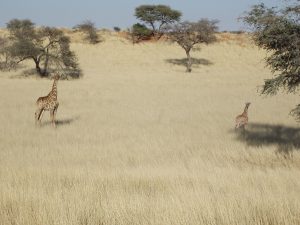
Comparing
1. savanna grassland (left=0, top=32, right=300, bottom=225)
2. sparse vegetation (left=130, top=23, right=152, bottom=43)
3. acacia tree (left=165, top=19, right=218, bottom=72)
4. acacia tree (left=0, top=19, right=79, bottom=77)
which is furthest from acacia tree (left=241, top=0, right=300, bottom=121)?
sparse vegetation (left=130, top=23, right=152, bottom=43)

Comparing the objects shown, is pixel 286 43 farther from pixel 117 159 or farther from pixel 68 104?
pixel 68 104

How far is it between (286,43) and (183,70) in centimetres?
3988

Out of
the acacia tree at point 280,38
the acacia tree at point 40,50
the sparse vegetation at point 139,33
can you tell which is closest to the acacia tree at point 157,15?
the sparse vegetation at point 139,33

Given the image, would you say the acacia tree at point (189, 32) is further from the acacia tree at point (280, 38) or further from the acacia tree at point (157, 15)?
the acacia tree at point (280, 38)

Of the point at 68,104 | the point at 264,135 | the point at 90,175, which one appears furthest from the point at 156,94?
the point at 90,175

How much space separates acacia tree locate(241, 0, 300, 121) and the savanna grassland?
6.04ft

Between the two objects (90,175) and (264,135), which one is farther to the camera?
(264,135)

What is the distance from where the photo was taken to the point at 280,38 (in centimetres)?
1153

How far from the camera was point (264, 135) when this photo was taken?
15.4 metres

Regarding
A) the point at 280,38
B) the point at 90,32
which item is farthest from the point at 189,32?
the point at 280,38

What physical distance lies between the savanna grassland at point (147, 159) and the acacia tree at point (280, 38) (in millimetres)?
1842

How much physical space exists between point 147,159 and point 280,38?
4423 mm

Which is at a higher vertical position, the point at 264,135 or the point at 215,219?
the point at 215,219

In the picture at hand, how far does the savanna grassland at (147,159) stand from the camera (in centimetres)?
558
